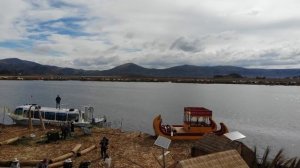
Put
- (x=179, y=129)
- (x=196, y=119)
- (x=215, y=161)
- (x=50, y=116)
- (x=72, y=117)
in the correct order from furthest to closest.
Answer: (x=50, y=116) < (x=72, y=117) < (x=179, y=129) < (x=196, y=119) < (x=215, y=161)

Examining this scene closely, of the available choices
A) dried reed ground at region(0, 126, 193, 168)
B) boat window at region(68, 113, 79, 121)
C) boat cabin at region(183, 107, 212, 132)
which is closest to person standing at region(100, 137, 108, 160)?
dried reed ground at region(0, 126, 193, 168)

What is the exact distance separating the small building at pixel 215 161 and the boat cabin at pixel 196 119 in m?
22.1

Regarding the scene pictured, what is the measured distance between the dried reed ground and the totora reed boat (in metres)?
1.17

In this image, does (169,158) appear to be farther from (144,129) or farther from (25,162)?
(144,129)

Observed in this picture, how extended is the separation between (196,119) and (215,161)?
953 inches

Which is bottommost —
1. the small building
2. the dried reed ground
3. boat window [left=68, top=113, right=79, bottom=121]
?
the dried reed ground

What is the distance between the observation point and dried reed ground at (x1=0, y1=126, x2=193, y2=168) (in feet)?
96.2

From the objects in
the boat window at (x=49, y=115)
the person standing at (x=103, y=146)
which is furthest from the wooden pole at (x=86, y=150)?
the boat window at (x=49, y=115)

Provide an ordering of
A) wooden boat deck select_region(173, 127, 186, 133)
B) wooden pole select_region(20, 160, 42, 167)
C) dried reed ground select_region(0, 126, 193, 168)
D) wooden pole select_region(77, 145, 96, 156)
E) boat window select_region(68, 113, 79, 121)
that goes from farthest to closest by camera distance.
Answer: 1. boat window select_region(68, 113, 79, 121)
2. wooden boat deck select_region(173, 127, 186, 133)
3. wooden pole select_region(77, 145, 96, 156)
4. dried reed ground select_region(0, 126, 193, 168)
5. wooden pole select_region(20, 160, 42, 167)

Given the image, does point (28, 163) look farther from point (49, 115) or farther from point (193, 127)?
point (49, 115)

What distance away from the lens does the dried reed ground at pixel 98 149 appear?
29328 mm

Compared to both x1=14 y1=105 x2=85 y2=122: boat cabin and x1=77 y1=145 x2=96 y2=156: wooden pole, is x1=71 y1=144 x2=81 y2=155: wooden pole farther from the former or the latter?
x1=14 y1=105 x2=85 y2=122: boat cabin

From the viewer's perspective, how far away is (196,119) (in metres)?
41.2

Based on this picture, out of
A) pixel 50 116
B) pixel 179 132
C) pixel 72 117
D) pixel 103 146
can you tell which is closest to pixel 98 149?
pixel 103 146
